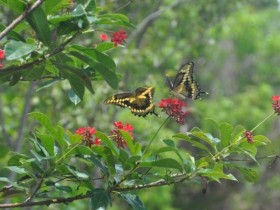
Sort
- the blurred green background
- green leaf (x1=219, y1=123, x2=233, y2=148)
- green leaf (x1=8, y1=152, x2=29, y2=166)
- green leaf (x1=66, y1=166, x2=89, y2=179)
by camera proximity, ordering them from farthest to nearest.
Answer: the blurred green background, green leaf (x1=219, y1=123, x2=233, y2=148), green leaf (x1=8, y1=152, x2=29, y2=166), green leaf (x1=66, y1=166, x2=89, y2=179)

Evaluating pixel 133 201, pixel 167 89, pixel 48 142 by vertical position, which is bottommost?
pixel 133 201

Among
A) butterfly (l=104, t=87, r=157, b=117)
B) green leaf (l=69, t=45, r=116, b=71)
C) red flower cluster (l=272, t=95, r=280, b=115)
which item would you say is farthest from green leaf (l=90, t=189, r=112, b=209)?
red flower cluster (l=272, t=95, r=280, b=115)

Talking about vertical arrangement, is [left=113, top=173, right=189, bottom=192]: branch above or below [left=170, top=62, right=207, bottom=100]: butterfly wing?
below

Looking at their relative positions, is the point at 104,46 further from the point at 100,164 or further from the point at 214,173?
the point at 214,173

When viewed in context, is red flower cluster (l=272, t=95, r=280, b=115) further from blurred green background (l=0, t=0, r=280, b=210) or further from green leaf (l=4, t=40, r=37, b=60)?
green leaf (l=4, t=40, r=37, b=60)

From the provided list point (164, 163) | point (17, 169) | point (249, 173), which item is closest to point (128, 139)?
point (164, 163)

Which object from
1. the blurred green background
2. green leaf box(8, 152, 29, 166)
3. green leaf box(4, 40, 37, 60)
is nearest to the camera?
green leaf box(4, 40, 37, 60)

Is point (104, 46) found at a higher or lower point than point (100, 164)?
higher

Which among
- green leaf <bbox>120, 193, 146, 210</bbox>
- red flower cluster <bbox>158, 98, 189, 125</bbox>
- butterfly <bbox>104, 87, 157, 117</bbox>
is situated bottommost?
green leaf <bbox>120, 193, 146, 210</bbox>
